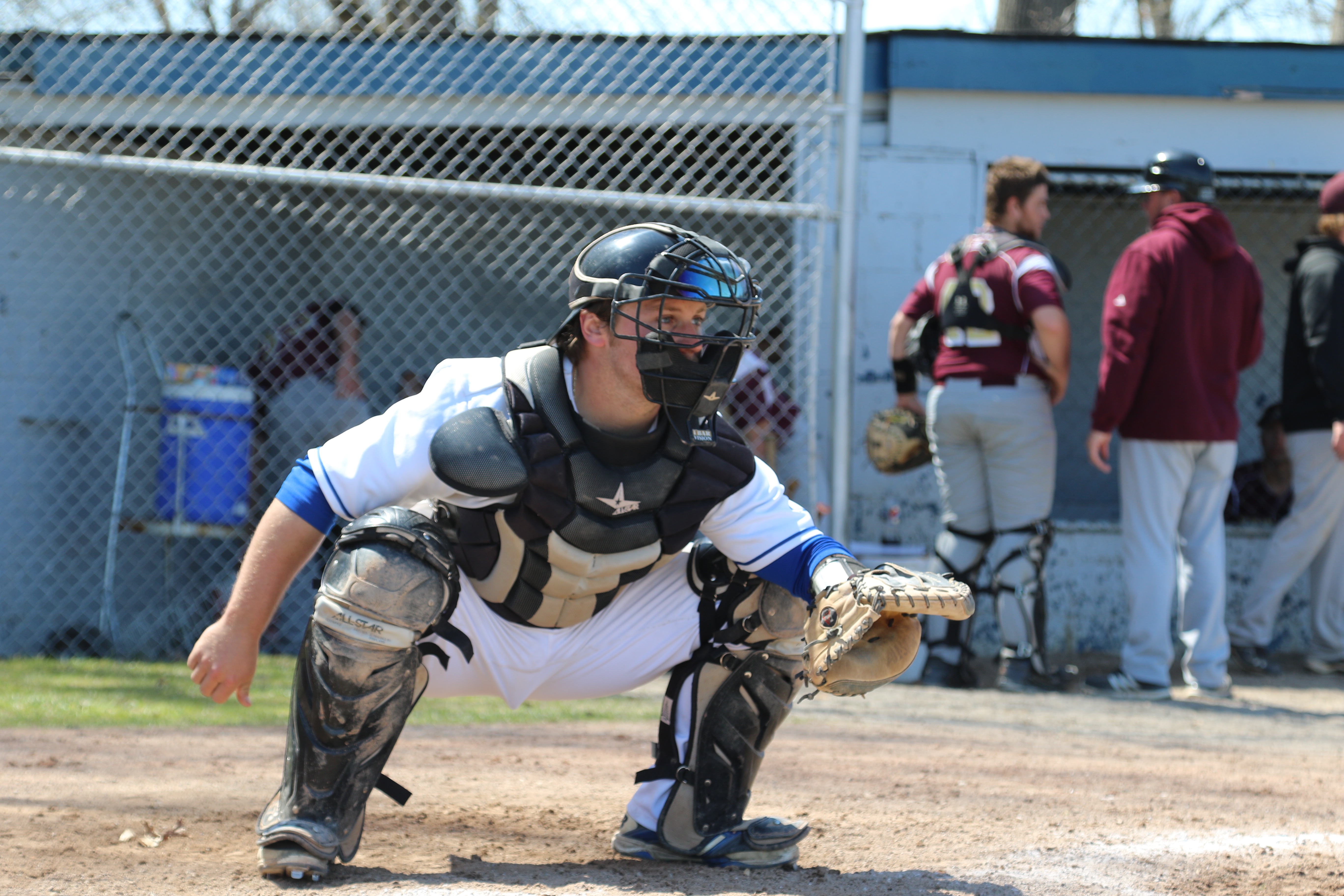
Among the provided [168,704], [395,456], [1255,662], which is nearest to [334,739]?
[395,456]

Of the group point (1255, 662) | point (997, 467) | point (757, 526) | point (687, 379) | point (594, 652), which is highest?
point (687, 379)

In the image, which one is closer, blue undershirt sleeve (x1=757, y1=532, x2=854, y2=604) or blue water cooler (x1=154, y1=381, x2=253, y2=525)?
blue undershirt sleeve (x1=757, y1=532, x2=854, y2=604)

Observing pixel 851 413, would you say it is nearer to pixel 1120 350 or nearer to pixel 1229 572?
pixel 1120 350

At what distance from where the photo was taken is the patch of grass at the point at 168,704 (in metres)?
4.50

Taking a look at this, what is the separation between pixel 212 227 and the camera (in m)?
8.09

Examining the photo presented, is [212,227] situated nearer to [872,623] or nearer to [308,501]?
[308,501]

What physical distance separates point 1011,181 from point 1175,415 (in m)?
1.29

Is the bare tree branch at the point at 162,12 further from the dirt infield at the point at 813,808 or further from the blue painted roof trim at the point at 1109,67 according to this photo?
the dirt infield at the point at 813,808

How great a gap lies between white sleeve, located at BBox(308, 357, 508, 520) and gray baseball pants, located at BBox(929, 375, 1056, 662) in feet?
11.1

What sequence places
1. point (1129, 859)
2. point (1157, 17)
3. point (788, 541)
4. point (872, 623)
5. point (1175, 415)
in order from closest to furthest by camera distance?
1. point (872, 623)
2. point (788, 541)
3. point (1129, 859)
4. point (1175, 415)
5. point (1157, 17)

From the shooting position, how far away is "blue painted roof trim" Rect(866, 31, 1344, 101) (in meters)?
7.01

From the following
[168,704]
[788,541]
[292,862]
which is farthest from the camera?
[168,704]

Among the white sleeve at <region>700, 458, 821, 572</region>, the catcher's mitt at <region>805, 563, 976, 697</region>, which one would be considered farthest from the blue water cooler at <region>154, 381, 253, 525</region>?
the catcher's mitt at <region>805, 563, 976, 697</region>

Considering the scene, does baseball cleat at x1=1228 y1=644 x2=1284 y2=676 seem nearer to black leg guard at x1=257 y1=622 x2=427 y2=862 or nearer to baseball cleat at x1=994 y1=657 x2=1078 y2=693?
baseball cleat at x1=994 y1=657 x2=1078 y2=693
